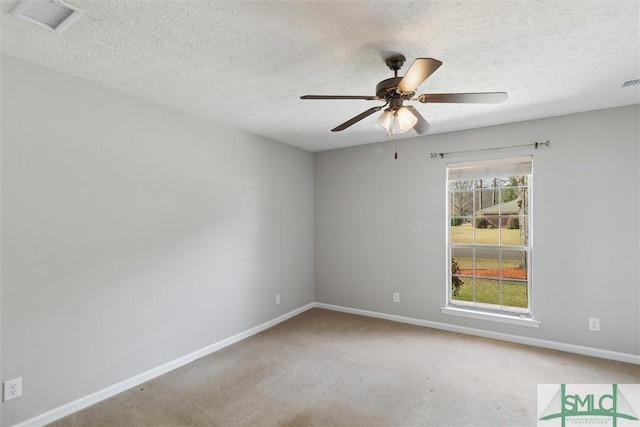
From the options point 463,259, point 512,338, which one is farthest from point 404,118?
point 512,338

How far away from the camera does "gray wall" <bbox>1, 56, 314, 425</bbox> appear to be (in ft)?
7.17

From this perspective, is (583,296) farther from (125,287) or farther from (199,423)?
(125,287)

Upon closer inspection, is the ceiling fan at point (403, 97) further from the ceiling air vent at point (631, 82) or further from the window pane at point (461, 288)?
the window pane at point (461, 288)

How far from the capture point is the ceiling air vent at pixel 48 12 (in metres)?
1.62

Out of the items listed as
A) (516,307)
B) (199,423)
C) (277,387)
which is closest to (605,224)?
(516,307)

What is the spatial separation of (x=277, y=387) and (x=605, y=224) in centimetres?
353

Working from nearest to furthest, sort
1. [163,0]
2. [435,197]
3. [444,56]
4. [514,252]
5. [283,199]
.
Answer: [163,0], [444,56], [514,252], [435,197], [283,199]

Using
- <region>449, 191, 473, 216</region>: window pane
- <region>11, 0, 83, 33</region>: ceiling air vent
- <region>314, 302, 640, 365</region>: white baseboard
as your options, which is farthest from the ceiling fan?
<region>314, 302, 640, 365</region>: white baseboard

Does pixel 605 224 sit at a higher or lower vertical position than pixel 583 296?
higher

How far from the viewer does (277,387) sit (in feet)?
8.97

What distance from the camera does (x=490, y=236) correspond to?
394 cm

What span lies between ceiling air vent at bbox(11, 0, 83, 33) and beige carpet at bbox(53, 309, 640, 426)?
2.58m

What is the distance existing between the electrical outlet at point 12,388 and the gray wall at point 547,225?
144 inches

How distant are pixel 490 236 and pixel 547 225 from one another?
0.60 m
